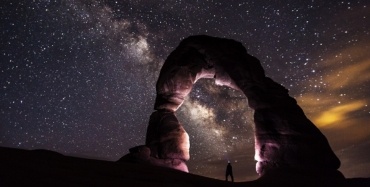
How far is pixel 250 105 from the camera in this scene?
1939 centimetres

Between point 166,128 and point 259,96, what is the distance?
7173mm

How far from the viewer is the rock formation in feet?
54.0

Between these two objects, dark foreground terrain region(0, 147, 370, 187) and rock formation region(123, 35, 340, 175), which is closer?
dark foreground terrain region(0, 147, 370, 187)

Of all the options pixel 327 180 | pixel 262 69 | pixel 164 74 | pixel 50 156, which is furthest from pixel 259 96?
pixel 50 156

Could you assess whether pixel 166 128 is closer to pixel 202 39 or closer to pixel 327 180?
pixel 202 39

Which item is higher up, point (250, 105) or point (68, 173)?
point (250, 105)

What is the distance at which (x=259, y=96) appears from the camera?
61.9ft

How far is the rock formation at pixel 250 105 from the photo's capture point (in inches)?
648

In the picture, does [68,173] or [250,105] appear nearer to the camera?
[68,173]

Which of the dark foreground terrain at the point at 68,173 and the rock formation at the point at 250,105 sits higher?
the rock formation at the point at 250,105

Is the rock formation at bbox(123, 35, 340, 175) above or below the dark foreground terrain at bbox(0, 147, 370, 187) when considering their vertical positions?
above

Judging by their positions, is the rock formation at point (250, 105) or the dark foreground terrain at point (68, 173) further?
the rock formation at point (250, 105)

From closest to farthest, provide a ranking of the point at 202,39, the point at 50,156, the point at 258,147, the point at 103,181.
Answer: the point at 103,181 < the point at 50,156 < the point at 258,147 < the point at 202,39

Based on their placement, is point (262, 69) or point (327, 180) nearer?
point (327, 180)
